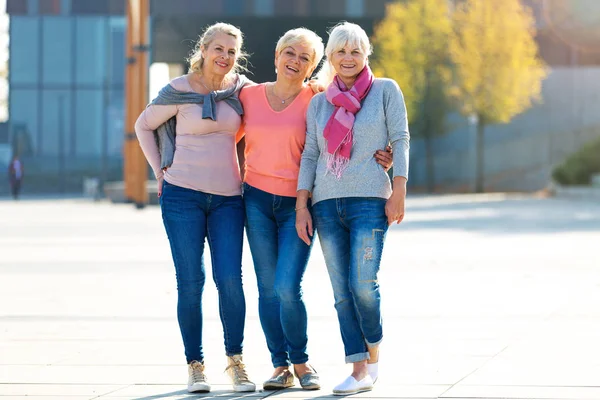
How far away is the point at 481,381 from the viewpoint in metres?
6.26

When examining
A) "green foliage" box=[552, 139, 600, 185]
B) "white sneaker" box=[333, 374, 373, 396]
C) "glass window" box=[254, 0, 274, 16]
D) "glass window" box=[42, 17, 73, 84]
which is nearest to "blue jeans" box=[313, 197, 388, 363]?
"white sneaker" box=[333, 374, 373, 396]

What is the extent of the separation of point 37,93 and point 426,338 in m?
47.5

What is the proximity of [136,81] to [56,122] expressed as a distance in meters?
27.6

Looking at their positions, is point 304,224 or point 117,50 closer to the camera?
point 304,224

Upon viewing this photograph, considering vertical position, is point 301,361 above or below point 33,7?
below

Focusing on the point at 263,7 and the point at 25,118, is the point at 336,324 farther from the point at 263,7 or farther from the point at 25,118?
the point at 25,118

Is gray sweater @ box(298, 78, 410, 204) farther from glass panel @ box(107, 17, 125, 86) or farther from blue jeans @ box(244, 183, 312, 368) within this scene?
glass panel @ box(107, 17, 125, 86)

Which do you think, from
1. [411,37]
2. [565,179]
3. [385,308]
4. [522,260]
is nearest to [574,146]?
[411,37]

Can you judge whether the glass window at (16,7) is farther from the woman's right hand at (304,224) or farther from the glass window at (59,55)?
the woman's right hand at (304,224)

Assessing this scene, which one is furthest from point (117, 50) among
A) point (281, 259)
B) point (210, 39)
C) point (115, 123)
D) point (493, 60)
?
point (281, 259)

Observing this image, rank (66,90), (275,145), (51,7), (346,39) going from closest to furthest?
(346,39) < (275,145) < (51,7) < (66,90)

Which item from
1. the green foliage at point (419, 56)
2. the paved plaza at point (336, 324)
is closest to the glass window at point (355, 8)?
the green foliage at point (419, 56)

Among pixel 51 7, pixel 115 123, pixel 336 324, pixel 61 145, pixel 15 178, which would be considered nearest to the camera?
pixel 336 324

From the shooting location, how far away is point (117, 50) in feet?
174
